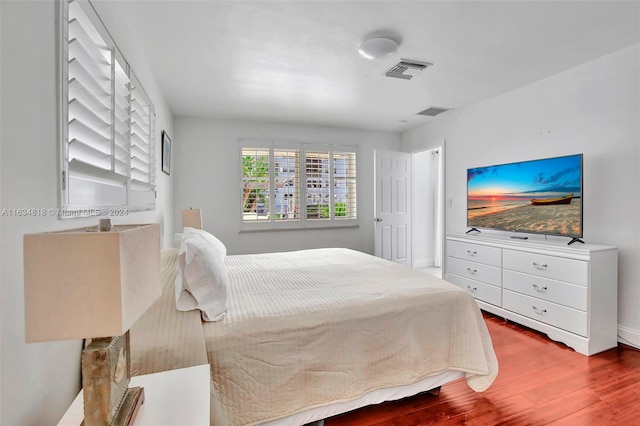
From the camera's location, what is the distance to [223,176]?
170 inches

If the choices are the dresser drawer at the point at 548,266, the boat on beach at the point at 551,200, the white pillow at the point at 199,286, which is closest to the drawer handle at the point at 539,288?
the dresser drawer at the point at 548,266

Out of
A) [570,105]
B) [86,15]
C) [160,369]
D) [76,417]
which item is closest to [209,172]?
[86,15]

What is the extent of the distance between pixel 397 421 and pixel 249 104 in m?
3.45

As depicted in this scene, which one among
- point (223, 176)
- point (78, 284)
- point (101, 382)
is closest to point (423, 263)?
point (223, 176)

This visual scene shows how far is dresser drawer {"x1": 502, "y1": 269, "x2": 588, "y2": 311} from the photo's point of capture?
8.06 ft

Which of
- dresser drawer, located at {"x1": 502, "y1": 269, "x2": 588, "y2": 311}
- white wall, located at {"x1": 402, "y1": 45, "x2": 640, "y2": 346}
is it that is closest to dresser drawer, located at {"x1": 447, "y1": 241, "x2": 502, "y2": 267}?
dresser drawer, located at {"x1": 502, "y1": 269, "x2": 588, "y2": 311}

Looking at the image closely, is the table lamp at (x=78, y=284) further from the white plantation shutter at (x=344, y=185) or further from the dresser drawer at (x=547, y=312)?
the white plantation shutter at (x=344, y=185)

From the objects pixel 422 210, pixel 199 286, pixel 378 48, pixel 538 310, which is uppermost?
pixel 378 48

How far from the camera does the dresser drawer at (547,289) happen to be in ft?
8.06

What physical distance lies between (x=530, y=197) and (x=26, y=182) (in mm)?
3732

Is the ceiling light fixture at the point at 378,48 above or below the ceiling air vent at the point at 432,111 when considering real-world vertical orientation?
below

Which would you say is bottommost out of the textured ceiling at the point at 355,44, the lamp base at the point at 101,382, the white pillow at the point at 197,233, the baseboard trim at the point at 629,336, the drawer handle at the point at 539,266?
the baseboard trim at the point at 629,336

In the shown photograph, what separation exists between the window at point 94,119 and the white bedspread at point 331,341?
2.61 feet

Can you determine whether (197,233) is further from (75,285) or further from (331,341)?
(75,285)
